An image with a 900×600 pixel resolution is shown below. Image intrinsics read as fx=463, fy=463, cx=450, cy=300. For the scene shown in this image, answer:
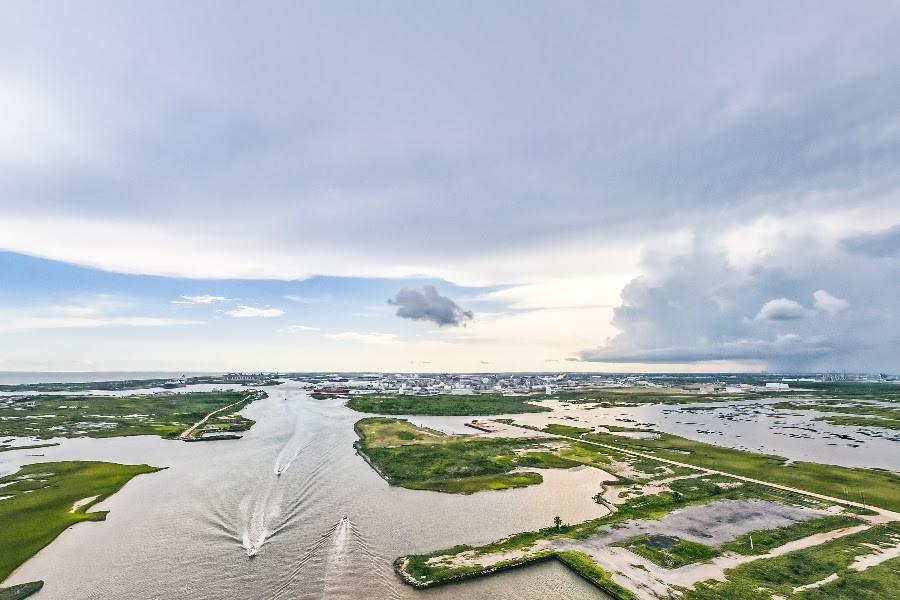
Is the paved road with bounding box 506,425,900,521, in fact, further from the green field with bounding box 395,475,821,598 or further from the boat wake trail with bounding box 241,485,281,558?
the boat wake trail with bounding box 241,485,281,558

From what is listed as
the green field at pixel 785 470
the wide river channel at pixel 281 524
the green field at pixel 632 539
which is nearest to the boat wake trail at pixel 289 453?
the wide river channel at pixel 281 524

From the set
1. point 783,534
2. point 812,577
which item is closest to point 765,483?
point 783,534

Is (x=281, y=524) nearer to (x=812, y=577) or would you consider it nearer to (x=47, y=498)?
(x=47, y=498)

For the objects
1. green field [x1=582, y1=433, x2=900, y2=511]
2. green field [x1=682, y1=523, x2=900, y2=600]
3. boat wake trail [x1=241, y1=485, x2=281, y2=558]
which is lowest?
green field [x1=682, y1=523, x2=900, y2=600]

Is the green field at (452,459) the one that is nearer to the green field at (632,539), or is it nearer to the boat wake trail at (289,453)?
the boat wake trail at (289,453)

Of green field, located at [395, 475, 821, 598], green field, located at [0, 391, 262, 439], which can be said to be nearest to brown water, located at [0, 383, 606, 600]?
green field, located at [395, 475, 821, 598]
